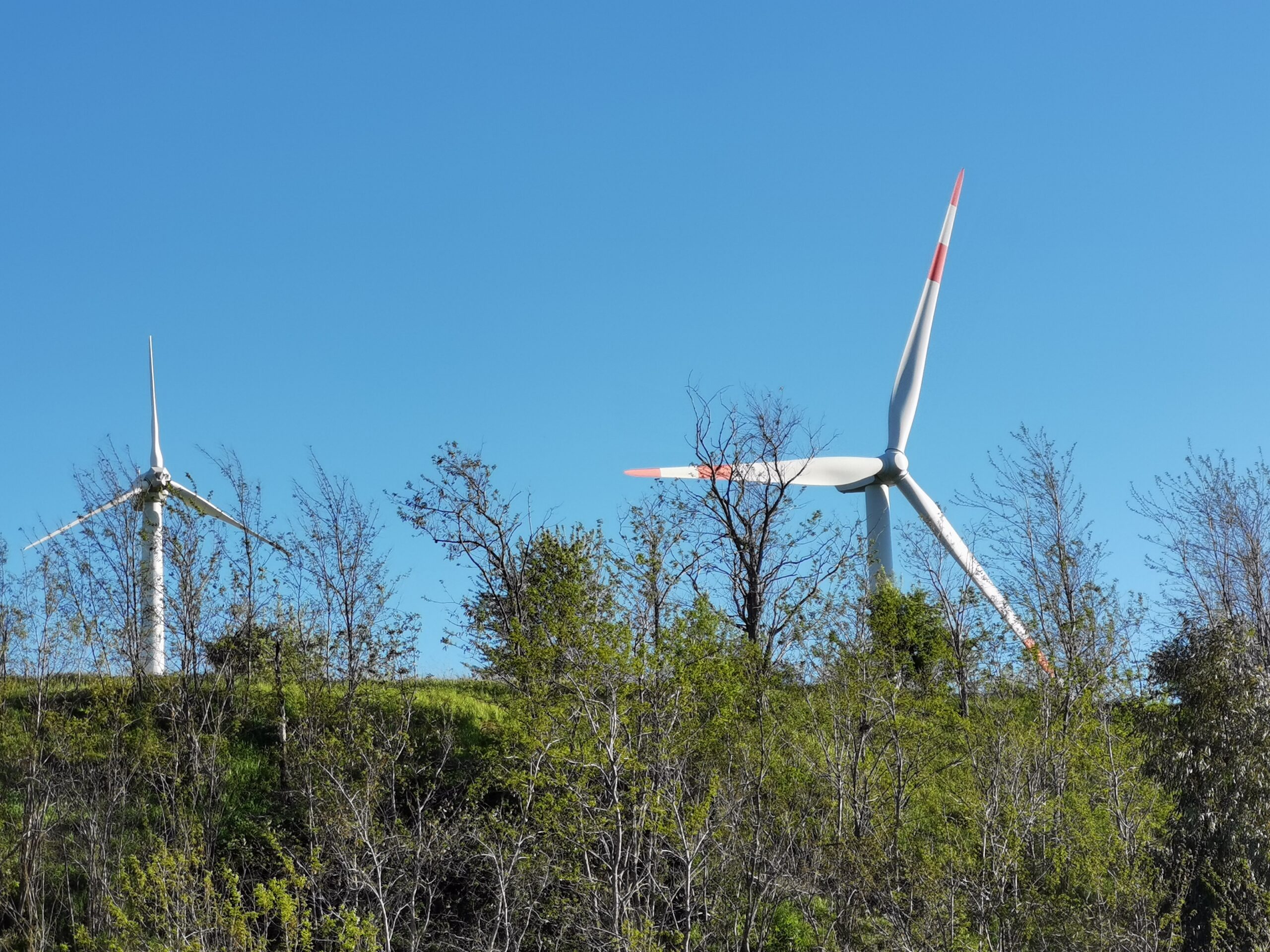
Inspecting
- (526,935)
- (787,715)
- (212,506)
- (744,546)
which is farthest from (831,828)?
(212,506)

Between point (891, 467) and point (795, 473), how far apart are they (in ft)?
24.3

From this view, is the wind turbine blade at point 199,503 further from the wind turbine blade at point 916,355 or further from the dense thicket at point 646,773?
the wind turbine blade at point 916,355

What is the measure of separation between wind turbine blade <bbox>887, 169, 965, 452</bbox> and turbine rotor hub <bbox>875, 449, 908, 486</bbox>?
0.91ft

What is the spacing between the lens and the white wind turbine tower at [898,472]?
33.8 meters

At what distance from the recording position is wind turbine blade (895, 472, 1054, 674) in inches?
1179

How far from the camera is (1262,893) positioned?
16.9m

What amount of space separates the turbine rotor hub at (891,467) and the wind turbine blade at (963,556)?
180mm

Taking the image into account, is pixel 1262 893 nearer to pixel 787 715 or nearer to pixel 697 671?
pixel 697 671

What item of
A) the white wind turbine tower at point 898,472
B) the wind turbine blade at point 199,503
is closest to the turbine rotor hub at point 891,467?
the white wind turbine tower at point 898,472

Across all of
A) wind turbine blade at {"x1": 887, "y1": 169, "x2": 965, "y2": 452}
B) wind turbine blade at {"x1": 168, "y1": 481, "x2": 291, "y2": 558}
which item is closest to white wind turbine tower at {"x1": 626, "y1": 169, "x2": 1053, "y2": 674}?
wind turbine blade at {"x1": 887, "y1": 169, "x2": 965, "y2": 452}

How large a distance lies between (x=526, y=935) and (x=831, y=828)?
5.89 m

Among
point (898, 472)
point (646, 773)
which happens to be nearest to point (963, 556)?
point (898, 472)

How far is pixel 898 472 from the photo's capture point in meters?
39.8

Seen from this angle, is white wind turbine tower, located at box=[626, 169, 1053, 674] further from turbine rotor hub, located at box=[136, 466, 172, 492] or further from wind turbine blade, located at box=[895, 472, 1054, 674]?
turbine rotor hub, located at box=[136, 466, 172, 492]
